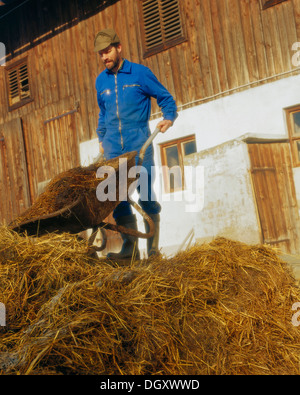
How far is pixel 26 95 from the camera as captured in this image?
12781 millimetres

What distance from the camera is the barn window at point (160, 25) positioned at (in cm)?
945

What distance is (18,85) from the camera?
42.2 feet

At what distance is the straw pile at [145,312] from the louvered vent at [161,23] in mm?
6745

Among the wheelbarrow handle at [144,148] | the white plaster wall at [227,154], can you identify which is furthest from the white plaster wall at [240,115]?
the wheelbarrow handle at [144,148]

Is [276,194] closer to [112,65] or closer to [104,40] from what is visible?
[112,65]

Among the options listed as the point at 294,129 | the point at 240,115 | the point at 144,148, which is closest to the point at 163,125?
the point at 144,148

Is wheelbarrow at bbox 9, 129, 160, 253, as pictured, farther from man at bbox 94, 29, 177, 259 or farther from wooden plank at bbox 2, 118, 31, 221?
wooden plank at bbox 2, 118, 31, 221

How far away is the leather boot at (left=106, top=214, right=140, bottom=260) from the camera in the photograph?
452 centimetres

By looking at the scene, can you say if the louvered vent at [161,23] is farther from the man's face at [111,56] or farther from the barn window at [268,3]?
the man's face at [111,56]

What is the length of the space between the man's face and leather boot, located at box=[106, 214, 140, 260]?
149 centimetres

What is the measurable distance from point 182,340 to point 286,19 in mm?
6696

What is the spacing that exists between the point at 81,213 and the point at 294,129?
4.98 metres
